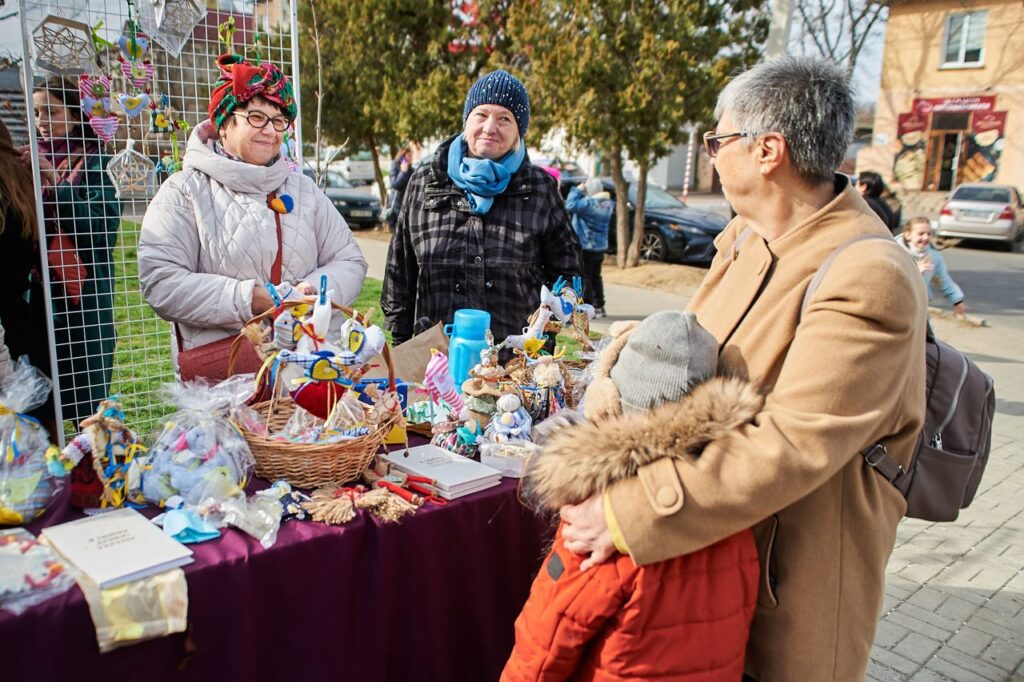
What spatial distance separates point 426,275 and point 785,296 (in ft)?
6.50

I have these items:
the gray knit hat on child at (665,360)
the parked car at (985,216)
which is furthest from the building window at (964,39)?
the gray knit hat on child at (665,360)

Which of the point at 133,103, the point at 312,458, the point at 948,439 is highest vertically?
the point at 133,103

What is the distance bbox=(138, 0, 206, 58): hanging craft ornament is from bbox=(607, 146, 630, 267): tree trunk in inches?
305

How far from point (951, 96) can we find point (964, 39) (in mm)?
1609

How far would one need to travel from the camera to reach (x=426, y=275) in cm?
324

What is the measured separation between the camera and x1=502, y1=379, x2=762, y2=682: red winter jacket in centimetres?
144

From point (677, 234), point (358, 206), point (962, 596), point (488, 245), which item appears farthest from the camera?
point (358, 206)

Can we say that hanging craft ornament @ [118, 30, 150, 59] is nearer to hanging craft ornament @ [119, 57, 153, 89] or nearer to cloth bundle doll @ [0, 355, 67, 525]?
hanging craft ornament @ [119, 57, 153, 89]

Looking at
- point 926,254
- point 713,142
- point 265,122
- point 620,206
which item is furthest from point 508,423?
point 620,206

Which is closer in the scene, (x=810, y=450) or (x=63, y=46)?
(x=810, y=450)

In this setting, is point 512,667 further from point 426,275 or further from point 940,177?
point 940,177

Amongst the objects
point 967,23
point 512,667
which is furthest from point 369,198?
point 967,23

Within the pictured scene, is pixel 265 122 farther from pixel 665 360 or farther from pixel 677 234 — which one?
pixel 677 234

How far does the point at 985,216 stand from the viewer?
53.5 feet
